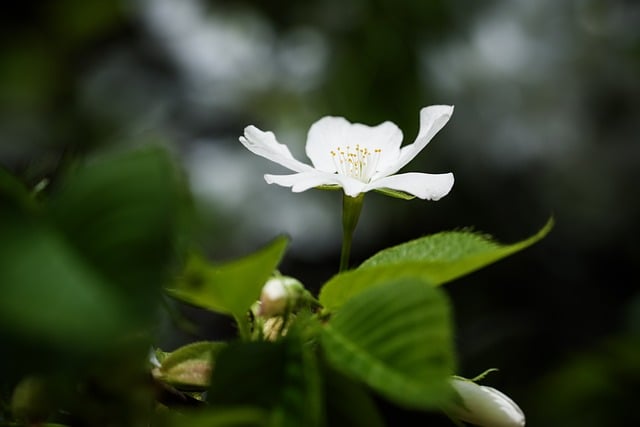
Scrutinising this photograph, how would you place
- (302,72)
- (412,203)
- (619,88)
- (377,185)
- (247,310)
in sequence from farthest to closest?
1. (619,88)
2. (302,72)
3. (412,203)
4. (377,185)
5. (247,310)

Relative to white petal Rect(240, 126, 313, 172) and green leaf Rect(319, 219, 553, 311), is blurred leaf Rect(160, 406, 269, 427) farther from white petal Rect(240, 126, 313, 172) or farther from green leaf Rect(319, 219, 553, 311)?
white petal Rect(240, 126, 313, 172)

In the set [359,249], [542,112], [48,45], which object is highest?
[48,45]

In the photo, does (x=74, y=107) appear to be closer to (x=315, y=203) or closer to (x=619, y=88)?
(x=315, y=203)

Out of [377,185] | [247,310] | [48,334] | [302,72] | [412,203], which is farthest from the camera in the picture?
[302,72]

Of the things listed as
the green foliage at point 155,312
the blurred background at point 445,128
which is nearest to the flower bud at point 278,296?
the green foliage at point 155,312

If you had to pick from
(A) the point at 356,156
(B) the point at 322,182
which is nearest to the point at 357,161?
(A) the point at 356,156

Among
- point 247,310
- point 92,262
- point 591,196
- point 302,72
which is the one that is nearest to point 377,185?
point 247,310

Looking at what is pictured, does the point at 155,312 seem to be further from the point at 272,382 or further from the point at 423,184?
the point at 423,184
